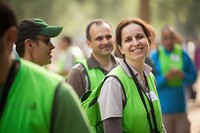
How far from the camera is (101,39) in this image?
283 inches

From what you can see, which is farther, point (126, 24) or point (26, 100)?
point (126, 24)

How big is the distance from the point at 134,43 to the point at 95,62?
58.2 inches

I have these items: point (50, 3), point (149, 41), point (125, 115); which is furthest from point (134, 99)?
point (50, 3)

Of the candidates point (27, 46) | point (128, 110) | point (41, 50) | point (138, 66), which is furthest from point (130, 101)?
A: point (27, 46)

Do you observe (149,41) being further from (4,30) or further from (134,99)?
(4,30)

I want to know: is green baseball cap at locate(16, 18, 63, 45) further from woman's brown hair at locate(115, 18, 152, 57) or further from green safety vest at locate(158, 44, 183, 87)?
green safety vest at locate(158, 44, 183, 87)

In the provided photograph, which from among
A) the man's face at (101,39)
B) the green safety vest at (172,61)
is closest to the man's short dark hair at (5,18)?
the man's face at (101,39)

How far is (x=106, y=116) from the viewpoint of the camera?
16.3 feet

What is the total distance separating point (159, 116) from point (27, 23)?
1370 millimetres

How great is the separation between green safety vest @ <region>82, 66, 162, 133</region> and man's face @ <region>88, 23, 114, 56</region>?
185 cm

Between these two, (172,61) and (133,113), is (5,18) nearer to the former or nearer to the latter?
(133,113)

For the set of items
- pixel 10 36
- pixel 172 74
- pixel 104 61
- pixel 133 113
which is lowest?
pixel 172 74

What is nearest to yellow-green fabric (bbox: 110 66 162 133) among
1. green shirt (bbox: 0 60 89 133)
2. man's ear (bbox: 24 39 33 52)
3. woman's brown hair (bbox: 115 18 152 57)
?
woman's brown hair (bbox: 115 18 152 57)

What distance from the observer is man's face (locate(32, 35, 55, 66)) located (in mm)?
5355
